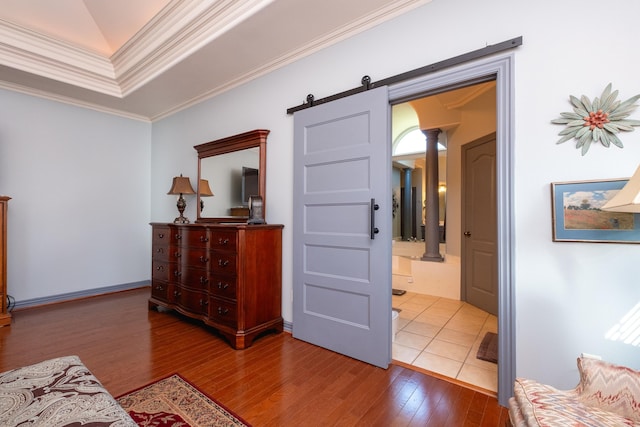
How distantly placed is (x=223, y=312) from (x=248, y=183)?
1.43 m

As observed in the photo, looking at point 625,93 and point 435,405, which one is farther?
point 435,405

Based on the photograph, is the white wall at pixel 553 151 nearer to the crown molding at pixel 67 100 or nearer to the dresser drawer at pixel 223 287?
the dresser drawer at pixel 223 287

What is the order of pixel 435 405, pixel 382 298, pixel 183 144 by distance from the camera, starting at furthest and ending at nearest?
pixel 183 144 < pixel 382 298 < pixel 435 405

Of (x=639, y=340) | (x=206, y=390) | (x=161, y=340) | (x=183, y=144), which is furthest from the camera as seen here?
(x=183, y=144)

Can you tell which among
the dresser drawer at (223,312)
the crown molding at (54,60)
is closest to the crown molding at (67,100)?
the crown molding at (54,60)

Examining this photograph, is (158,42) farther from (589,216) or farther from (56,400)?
(589,216)

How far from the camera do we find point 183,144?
434 centimetres

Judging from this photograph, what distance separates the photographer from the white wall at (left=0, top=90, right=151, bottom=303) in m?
3.66

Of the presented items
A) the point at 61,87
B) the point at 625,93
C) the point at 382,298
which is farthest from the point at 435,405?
the point at 61,87

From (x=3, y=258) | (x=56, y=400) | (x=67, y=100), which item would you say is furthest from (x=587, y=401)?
(x=67, y=100)

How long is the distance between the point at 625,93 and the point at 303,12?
7.23 ft

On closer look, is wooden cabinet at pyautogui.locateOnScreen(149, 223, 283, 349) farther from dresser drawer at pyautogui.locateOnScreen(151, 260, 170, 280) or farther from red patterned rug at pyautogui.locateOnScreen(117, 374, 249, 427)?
red patterned rug at pyautogui.locateOnScreen(117, 374, 249, 427)

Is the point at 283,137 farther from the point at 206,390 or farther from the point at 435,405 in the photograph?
the point at 435,405

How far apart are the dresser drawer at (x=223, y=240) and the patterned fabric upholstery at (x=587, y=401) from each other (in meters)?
2.20
